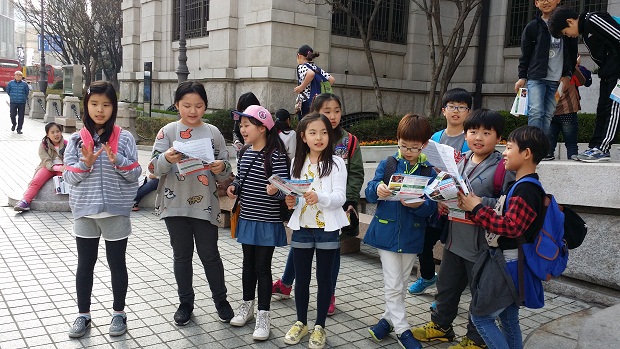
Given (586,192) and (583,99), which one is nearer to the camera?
(586,192)

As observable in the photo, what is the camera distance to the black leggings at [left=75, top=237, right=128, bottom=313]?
4309 millimetres

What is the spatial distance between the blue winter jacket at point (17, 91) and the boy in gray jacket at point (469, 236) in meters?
19.4

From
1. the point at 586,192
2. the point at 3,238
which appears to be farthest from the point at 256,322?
the point at 3,238

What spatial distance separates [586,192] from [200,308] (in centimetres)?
365

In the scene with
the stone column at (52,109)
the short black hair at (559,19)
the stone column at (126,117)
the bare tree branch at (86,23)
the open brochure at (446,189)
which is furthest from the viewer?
the bare tree branch at (86,23)

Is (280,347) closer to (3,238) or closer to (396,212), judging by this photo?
(396,212)

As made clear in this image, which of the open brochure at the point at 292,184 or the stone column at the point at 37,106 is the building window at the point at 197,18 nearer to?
the stone column at the point at 37,106

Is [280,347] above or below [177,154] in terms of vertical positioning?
below

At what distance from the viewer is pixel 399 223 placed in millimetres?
4148

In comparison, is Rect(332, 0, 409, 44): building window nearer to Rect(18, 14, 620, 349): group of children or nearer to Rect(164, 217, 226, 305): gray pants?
Rect(18, 14, 620, 349): group of children

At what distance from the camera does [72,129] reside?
878 inches

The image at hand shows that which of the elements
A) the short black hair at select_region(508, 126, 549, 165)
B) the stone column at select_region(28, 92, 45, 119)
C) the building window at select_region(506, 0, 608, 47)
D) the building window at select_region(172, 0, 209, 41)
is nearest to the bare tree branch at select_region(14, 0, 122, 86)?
the stone column at select_region(28, 92, 45, 119)

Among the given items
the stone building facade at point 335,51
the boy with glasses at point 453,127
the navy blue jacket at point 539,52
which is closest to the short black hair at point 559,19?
the navy blue jacket at point 539,52

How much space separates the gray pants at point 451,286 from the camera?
4117 mm
